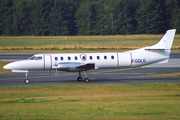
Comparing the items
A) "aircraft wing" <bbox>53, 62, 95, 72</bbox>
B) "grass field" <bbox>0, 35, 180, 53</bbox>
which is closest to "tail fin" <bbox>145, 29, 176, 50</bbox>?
"aircraft wing" <bbox>53, 62, 95, 72</bbox>

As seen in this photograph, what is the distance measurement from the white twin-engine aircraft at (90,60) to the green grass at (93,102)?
269 cm

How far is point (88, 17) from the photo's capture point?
114m

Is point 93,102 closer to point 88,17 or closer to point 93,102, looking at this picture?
point 93,102

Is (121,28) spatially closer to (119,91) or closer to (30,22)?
(30,22)

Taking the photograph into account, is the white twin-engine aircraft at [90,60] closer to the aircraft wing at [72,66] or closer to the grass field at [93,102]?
the aircraft wing at [72,66]

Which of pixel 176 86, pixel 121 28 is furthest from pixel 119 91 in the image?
pixel 121 28

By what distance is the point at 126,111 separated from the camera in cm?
1342

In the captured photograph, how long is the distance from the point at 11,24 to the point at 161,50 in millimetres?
94819

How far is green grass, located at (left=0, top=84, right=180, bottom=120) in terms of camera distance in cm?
1270

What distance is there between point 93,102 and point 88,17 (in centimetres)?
9910

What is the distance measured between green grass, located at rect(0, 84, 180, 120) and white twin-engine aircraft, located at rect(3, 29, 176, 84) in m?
2.69

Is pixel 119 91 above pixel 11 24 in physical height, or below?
below

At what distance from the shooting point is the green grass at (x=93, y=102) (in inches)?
500

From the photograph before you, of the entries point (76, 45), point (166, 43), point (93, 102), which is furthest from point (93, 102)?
point (76, 45)
